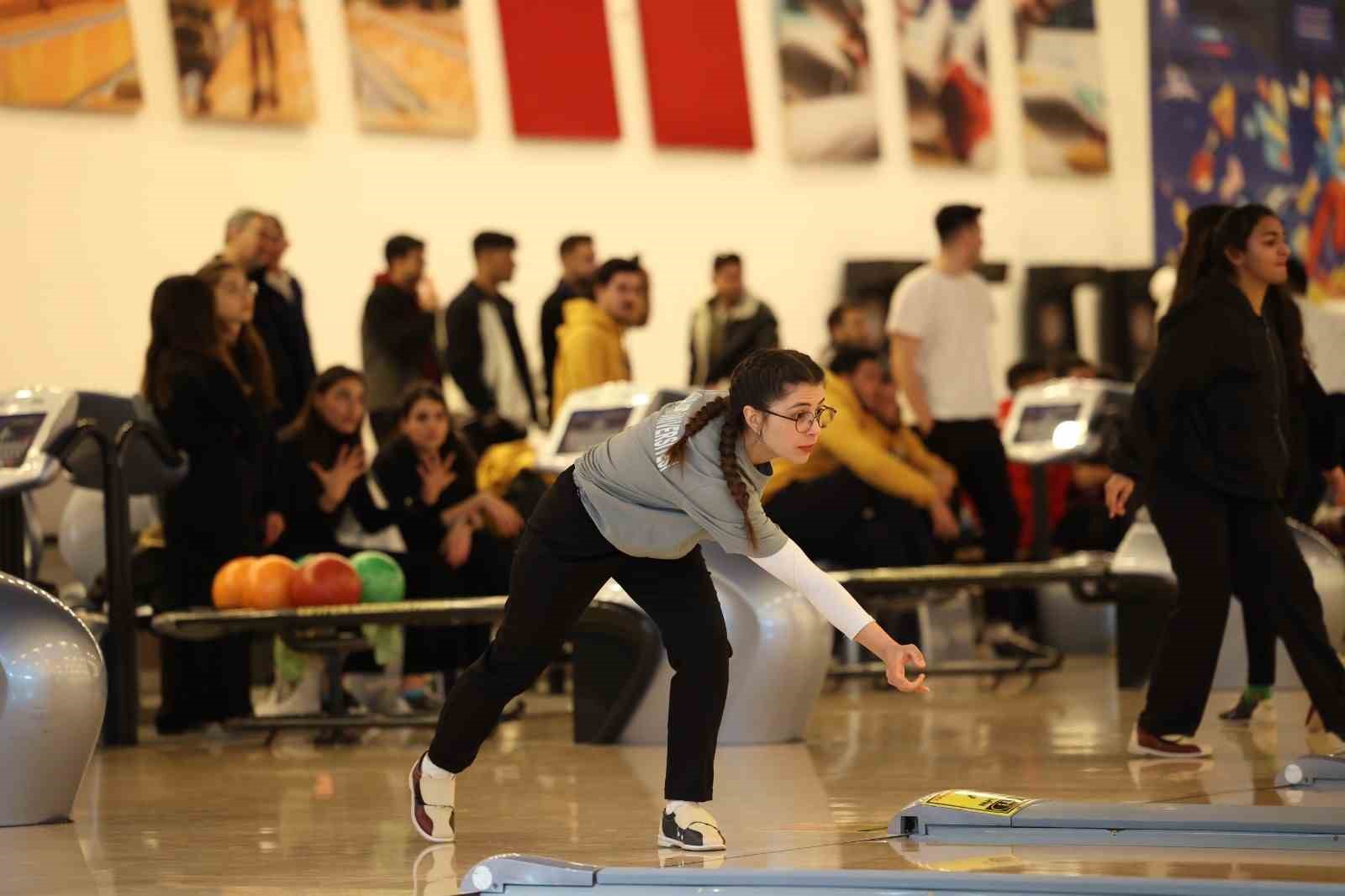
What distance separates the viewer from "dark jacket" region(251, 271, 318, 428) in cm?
834

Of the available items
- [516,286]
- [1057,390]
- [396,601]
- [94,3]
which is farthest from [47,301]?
[1057,390]

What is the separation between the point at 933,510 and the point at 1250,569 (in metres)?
2.86

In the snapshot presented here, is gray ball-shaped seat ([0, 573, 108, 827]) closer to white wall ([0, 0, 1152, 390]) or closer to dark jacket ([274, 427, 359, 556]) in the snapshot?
dark jacket ([274, 427, 359, 556])

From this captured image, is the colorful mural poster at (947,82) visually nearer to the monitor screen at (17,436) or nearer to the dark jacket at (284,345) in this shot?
the dark jacket at (284,345)

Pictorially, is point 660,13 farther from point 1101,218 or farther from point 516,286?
point 1101,218

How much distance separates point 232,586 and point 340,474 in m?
0.72

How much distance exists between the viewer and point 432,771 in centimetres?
435

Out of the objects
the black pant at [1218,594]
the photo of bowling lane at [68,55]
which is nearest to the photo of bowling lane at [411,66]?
the photo of bowling lane at [68,55]

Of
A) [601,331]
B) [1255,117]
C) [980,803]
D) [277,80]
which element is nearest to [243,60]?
[277,80]

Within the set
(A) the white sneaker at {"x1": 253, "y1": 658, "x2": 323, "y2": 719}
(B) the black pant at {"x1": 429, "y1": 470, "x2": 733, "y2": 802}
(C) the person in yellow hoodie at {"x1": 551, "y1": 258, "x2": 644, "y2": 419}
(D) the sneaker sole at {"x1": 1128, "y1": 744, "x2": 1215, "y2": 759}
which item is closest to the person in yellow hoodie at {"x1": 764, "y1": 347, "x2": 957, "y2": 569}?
(C) the person in yellow hoodie at {"x1": 551, "y1": 258, "x2": 644, "y2": 419}

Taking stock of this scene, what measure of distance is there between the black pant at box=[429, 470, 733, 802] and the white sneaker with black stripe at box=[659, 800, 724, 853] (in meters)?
0.03

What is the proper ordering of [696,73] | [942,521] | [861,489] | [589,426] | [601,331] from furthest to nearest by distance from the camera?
[696,73]
[601,331]
[942,521]
[861,489]
[589,426]

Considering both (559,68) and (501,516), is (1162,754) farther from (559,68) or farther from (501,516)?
(559,68)

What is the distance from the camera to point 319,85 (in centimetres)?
1064
